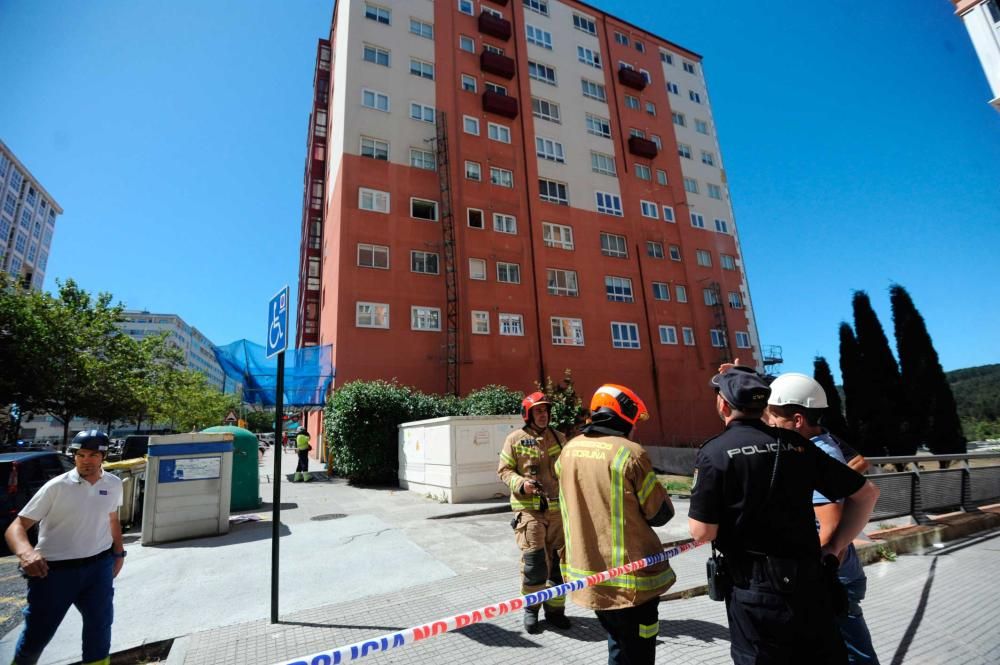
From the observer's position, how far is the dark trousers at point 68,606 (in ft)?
9.00

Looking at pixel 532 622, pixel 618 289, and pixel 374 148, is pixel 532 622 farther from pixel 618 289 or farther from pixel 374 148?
pixel 618 289

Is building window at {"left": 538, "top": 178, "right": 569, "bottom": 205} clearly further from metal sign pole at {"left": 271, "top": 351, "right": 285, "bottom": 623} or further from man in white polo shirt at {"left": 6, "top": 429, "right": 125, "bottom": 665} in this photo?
man in white polo shirt at {"left": 6, "top": 429, "right": 125, "bottom": 665}

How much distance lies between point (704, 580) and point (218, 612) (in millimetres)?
5234

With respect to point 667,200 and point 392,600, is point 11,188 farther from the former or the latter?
point 392,600

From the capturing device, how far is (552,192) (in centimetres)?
2562

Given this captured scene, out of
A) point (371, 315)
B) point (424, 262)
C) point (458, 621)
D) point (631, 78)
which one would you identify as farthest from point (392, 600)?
point (631, 78)

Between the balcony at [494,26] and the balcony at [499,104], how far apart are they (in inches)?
161

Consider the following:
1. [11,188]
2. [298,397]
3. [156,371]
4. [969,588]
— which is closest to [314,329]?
[298,397]

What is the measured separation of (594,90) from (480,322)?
1918cm

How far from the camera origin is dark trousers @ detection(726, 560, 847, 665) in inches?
74.1

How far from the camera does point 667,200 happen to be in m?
29.9

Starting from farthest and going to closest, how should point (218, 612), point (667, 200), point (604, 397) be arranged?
point (667, 200)
point (218, 612)
point (604, 397)

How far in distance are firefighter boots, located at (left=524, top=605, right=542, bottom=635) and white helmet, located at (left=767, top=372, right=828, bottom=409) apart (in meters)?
2.65

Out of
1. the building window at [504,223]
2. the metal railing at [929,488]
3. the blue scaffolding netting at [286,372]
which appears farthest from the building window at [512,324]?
the metal railing at [929,488]
